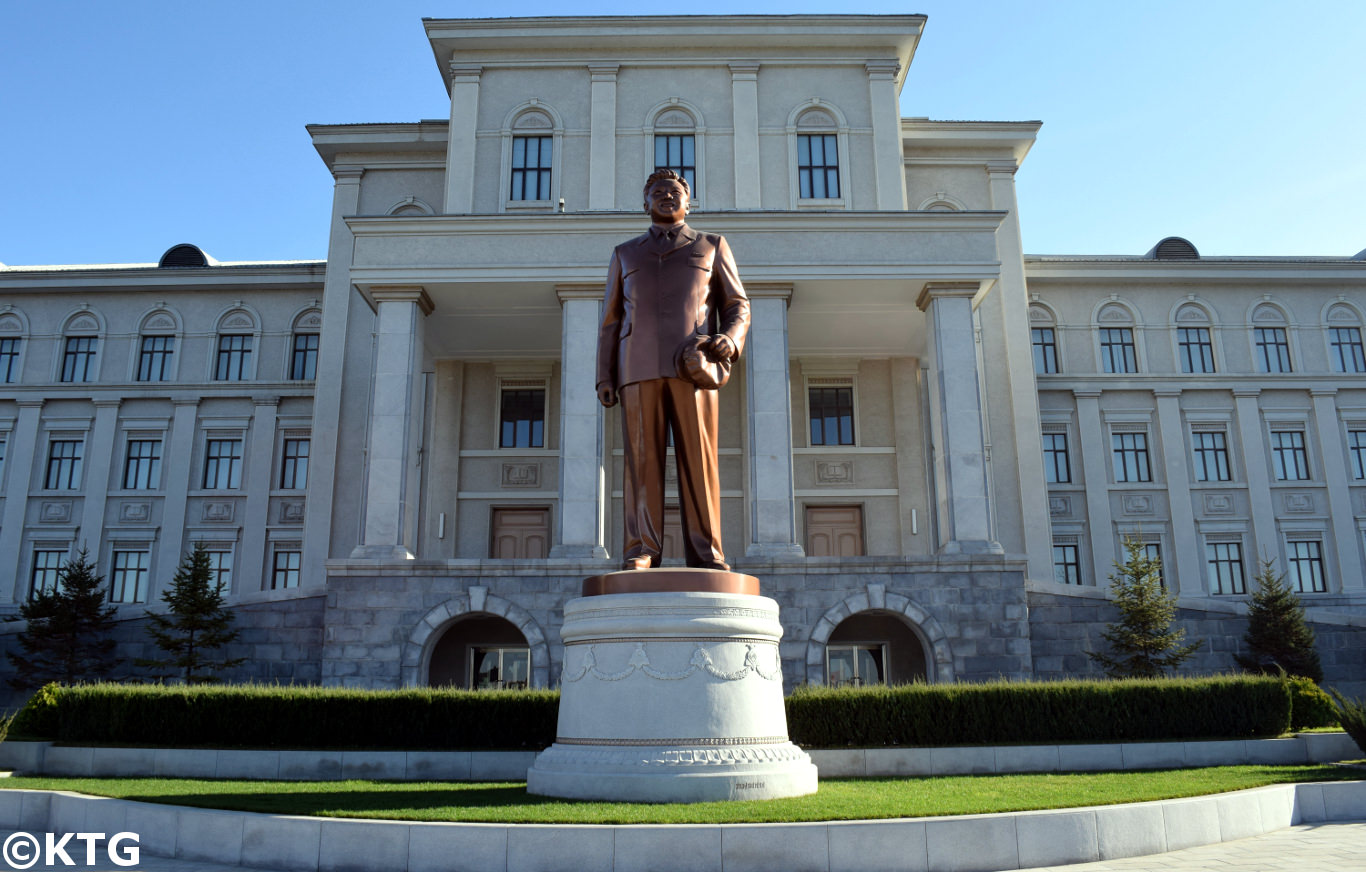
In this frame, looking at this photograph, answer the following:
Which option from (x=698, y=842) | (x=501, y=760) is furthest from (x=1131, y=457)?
(x=698, y=842)

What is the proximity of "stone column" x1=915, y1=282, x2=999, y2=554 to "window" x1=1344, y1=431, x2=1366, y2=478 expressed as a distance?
684 inches

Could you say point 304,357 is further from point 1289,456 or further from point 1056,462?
point 1289,456

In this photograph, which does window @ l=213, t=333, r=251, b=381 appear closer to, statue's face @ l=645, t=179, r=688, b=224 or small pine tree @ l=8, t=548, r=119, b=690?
small pine tree @ l=8, t=548, r=119, b=690

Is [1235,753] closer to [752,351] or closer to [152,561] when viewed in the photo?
[752,351]

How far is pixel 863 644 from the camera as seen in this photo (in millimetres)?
24203

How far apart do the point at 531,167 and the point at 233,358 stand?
1273cm

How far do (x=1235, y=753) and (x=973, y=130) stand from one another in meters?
22.6

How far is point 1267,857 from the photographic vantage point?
6891 millimetres

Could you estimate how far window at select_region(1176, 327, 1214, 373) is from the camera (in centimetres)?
3238

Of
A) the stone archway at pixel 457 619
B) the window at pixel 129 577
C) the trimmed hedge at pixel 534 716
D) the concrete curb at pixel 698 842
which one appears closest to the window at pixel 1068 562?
the stone archway at pixel 457 619

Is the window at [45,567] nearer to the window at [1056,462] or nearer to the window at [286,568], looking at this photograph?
the window at [286,568]

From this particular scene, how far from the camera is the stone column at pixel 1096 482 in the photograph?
98.7 ft

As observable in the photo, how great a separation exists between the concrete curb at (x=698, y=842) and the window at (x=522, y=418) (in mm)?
21202

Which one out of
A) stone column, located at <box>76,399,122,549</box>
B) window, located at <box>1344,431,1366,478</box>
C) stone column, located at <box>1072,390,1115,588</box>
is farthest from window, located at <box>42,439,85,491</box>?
window, located at <box>1344,431,1366,478</box>
